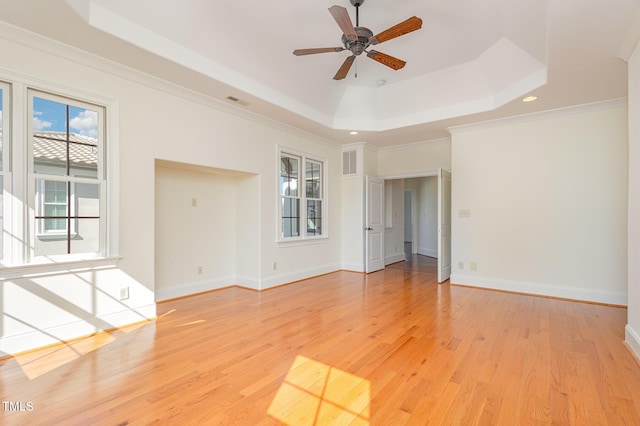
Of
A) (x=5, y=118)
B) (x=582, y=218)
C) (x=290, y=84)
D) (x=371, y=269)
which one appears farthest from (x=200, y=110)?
(x=582, y=218)

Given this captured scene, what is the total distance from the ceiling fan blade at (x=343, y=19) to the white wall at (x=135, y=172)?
2.20 metres

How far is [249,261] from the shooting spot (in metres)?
5.07

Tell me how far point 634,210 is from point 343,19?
3157 millimetres

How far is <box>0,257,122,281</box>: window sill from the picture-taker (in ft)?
8.59

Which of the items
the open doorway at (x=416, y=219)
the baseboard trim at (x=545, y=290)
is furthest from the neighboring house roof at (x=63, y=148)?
the baseboard trim at (x=545, y=290)

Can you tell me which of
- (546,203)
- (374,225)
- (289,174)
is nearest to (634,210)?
(546,203)

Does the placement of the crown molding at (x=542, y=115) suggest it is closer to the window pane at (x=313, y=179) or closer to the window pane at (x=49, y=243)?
the window pane at (x=313, y=179)

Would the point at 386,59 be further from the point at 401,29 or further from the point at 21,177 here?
the point at 21,177

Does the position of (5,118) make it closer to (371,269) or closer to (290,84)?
(290,84)

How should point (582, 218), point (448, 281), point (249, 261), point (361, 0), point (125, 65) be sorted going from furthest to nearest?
A: point (448, 281) → point (249, 261) → point (582, 218) → point (125, 65) → point (361, 0)

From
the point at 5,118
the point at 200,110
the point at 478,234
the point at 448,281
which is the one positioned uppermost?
the point at 200,110

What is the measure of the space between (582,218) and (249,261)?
5.09 m

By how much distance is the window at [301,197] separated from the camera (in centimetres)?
549

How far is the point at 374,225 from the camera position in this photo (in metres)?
6.64
